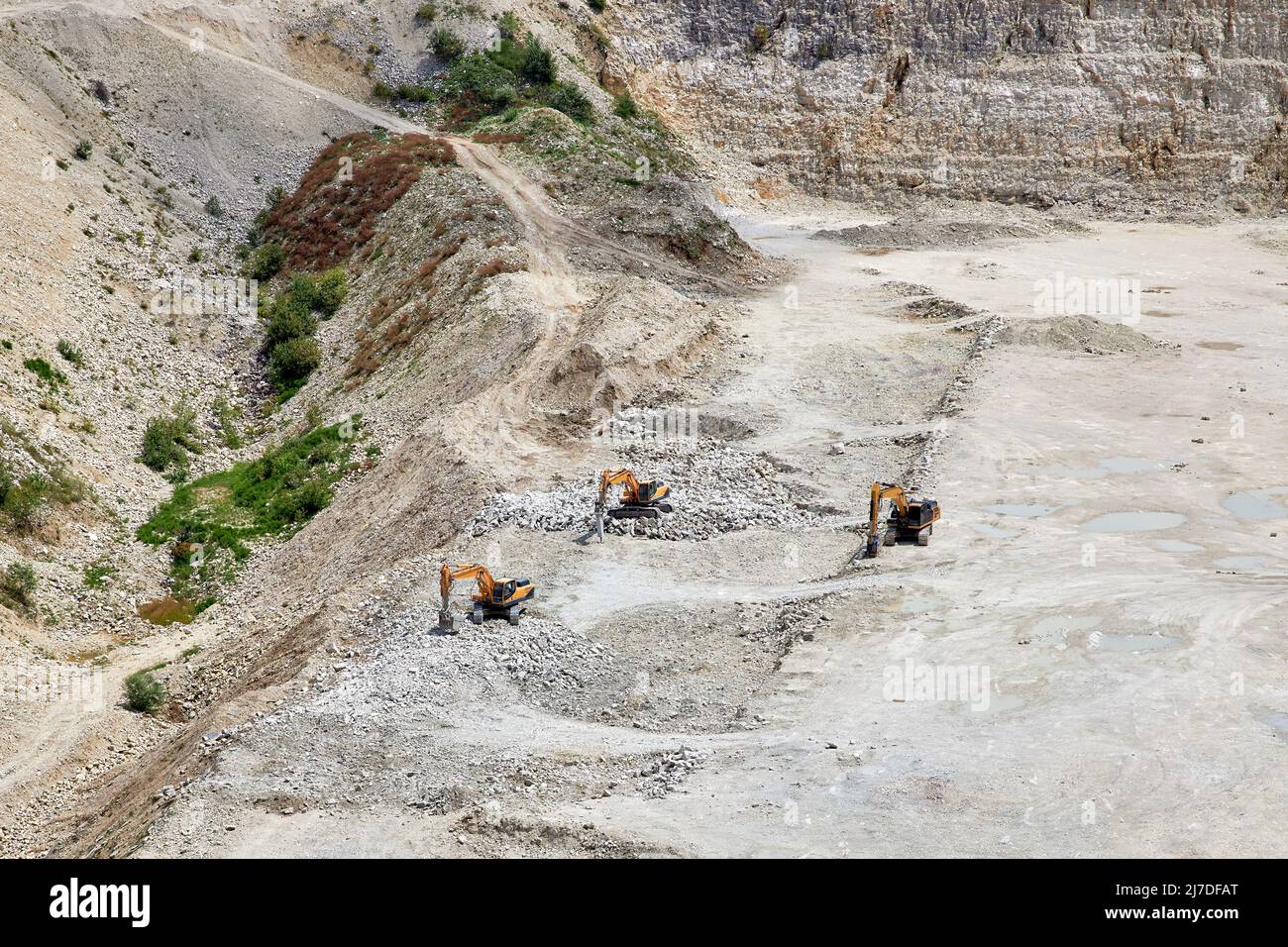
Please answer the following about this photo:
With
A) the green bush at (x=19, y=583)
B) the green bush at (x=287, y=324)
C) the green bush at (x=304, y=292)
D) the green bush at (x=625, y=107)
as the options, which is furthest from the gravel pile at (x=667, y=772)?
the green bush at (x=625, y=107)

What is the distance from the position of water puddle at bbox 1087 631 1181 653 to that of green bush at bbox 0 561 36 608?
78.3ft

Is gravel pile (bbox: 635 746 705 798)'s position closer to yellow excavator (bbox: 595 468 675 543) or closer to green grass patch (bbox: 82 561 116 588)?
Result: yellow excavator (bbox: 595 468 675 543)

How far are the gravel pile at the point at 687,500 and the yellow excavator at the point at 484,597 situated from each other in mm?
4592

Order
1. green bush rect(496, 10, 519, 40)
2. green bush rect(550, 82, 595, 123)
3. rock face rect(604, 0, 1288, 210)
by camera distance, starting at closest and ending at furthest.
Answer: green bush rect(550, 82, 595, 123) → green bush rect(496, 10, 519, 40) → rock face rect(604, 0, 1288, 210)

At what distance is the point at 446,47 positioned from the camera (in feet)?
220

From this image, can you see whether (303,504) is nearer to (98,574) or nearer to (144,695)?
(98,574)

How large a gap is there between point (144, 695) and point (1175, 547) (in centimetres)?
2345

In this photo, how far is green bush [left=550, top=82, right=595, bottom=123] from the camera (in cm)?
6619

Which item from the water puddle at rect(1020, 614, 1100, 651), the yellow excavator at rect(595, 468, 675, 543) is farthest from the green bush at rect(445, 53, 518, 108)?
the water puddle at rect(1020, 614, 1100, 651)

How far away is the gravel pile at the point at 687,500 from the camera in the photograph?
31.6 metres

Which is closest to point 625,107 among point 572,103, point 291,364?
point 572,103

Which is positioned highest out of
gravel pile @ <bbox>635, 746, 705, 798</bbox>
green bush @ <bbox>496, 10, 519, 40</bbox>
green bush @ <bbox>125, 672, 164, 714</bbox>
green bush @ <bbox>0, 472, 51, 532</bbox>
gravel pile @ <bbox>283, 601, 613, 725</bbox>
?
green bush @ <bbox>496, 10, 519, 40</bbox>

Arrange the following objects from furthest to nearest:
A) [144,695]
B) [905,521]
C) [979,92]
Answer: [979,92] → [905,521] → [144,695]

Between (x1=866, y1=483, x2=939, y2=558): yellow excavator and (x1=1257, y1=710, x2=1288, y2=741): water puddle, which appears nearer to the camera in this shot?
(x1=1257, y1=710, x2=1288, y2=741): water puddle
